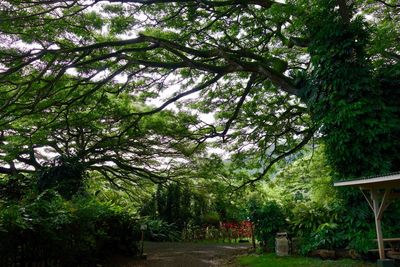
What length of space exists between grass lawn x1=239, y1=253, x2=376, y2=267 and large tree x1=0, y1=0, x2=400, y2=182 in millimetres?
2202

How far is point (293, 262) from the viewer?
9414 mm

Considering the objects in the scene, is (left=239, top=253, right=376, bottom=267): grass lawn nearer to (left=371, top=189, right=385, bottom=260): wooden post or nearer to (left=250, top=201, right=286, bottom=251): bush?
(left=250, top=201, right=286, bottom=251): bush

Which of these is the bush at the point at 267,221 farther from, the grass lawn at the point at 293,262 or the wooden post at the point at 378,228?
the wooden post at the point at 378,228

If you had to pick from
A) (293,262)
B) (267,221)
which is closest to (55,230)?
(293,262)

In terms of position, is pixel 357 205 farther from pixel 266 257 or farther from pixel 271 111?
pixel 271 111

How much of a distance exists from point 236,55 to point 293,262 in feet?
19.5

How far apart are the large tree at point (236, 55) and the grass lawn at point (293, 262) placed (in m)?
2.20

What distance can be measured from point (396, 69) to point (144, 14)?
7.01m

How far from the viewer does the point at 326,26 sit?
9.84m

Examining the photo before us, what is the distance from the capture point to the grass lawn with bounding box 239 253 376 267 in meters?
8.62

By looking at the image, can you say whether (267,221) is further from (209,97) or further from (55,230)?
(55,230)

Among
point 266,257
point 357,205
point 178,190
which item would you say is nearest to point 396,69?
point 357,205

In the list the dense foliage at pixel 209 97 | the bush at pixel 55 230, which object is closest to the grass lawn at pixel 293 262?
the dense foliage at pixel 209 97

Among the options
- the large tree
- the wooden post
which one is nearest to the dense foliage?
the large tree
